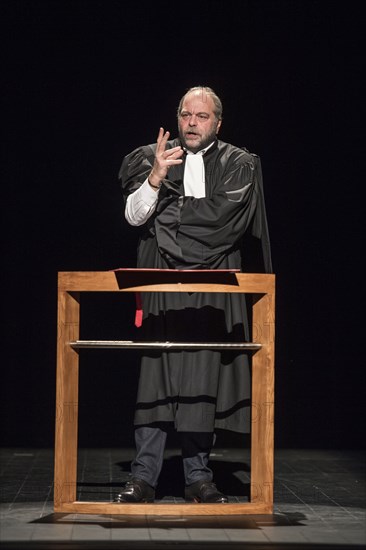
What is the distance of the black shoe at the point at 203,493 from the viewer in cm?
531

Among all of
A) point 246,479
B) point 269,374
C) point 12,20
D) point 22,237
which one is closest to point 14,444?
point 22,237

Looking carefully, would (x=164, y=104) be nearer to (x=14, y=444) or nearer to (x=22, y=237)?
(x=22, y=237)

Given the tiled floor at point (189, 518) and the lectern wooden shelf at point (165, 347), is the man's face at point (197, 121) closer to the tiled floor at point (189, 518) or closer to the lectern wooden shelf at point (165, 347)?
the lectern wooden shelf at point (165, 347)

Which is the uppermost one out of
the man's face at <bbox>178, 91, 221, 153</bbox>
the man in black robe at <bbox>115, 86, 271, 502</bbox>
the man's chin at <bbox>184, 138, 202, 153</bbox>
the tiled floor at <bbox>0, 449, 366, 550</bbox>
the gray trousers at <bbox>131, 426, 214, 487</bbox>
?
the man's face at <bbox>178, 91, 221, 153</bbox>

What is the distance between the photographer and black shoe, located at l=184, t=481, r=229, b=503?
531 centimetres

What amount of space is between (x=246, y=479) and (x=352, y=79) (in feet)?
8.21

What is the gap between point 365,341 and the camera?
8172 millimetres

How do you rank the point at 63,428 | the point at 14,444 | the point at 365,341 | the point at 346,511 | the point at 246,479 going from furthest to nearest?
the point at 365,341 → the point at 14,444 → the point at 246,479 → the point at 346,511 → the point at 63,428

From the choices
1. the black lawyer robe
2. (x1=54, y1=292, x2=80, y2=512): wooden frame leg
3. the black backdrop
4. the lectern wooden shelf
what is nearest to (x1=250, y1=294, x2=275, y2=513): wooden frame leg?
the lectern wooden shelf

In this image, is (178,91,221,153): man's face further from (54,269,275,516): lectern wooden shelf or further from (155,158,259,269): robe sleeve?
(54,269,275,516): lectern wooden shelf

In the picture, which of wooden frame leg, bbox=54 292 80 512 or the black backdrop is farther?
the black backdrop

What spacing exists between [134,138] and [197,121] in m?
2.24

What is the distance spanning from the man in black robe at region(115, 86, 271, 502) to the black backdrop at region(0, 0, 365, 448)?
6.85 ft

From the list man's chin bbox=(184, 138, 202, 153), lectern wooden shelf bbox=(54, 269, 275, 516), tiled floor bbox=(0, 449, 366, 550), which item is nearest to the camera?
tiled floor bbox=(0, 449, 366, 550)
